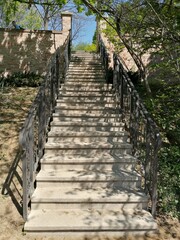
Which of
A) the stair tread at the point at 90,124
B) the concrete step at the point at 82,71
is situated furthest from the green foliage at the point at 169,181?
the concrete step at the point at 82,71

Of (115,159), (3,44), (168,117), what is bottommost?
(115,159)

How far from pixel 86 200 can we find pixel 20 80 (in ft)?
23.2

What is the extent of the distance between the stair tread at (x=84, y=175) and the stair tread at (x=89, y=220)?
0.51 meters

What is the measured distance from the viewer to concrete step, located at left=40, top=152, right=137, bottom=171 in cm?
434

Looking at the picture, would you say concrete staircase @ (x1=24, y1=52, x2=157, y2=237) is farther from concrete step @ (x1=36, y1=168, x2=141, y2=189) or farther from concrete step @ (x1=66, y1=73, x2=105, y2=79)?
concrete step @ (x1=66, y1=73, x2=105, y2=79)

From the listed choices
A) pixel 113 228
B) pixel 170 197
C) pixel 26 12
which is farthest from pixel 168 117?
pixel 26 12

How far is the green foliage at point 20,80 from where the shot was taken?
9595 mm

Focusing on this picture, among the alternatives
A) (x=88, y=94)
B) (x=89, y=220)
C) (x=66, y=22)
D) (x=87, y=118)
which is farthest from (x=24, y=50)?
(x=89, y=220)

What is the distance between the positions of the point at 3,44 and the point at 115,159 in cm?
842

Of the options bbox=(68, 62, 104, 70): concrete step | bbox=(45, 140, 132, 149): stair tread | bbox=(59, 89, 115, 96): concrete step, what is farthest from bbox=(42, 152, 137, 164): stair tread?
bbox=(68, 62, 104, 70): concrete step

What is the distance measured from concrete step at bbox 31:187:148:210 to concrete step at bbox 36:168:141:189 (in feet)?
0.57

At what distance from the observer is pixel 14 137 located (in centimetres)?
556

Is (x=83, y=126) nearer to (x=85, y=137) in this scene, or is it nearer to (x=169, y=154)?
(x=85, y=137)

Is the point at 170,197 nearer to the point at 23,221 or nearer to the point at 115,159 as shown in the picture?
the point at 115,159
